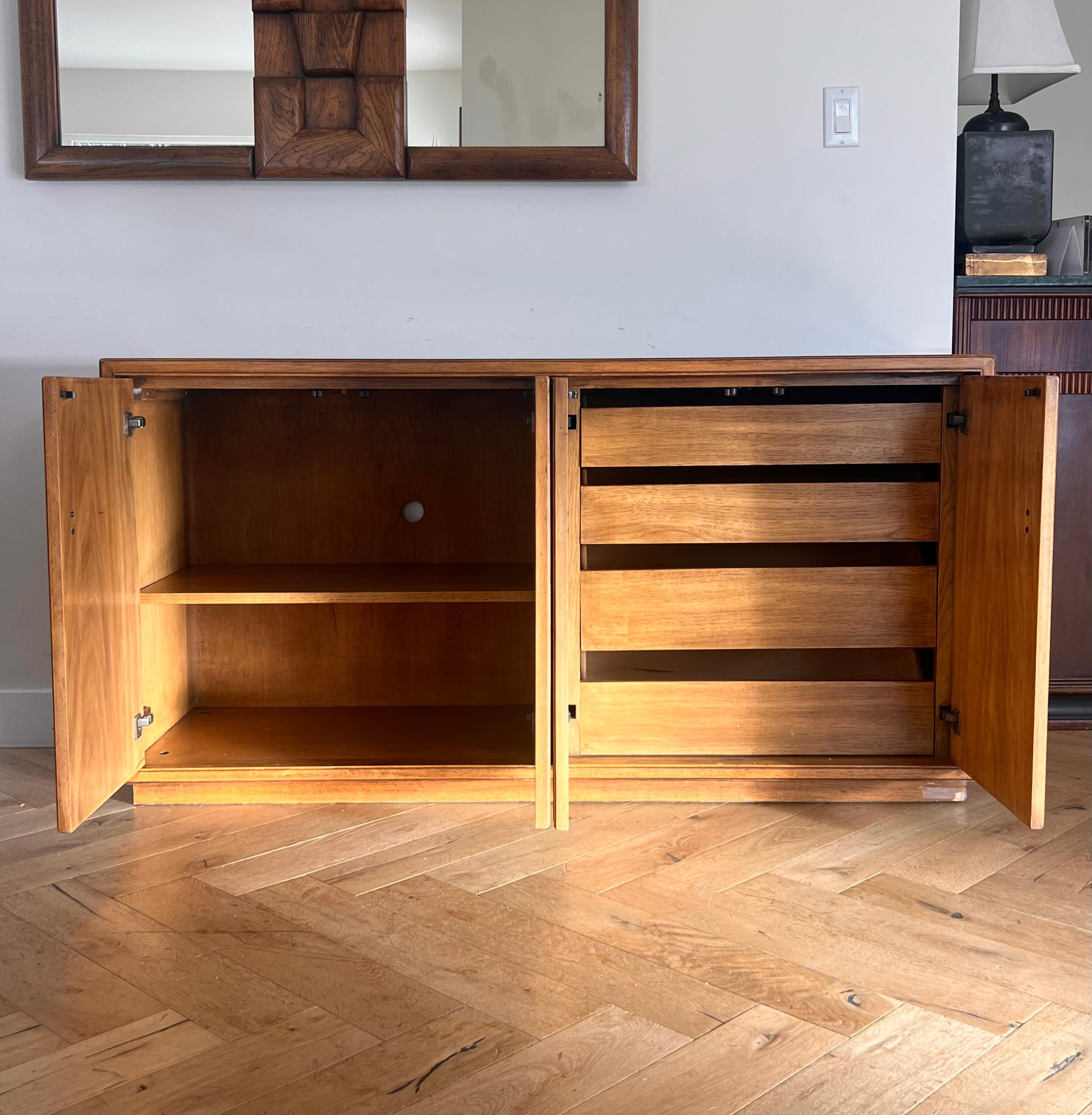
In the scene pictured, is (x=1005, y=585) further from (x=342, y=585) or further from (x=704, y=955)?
(x=342, y=585)

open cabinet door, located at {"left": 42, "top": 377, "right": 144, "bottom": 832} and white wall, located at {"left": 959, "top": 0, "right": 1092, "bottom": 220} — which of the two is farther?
white wall, located at {"left": 959, "top": 0, "right": 1092, "bottom": 220}

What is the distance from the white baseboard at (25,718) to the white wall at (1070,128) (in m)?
2.59

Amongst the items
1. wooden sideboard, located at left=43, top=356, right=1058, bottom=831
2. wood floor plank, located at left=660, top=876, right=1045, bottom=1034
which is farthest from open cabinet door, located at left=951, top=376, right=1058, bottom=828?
wood floor plank, located at left=660, top=876, right=1045, bottom=1034

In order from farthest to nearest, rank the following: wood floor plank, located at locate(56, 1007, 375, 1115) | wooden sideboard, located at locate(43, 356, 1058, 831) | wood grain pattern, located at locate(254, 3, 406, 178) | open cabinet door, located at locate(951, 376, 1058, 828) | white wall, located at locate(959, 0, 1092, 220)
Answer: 1. white wall, located at locate(959, 0, 1092, 220)
2. wood grain pattern, located at locate(254, 3, 406, 178)
3. wooden sideboard, located at locate(43, 356, 1058, 831)
4. open cabinet door, located at locate(951, 376, 1058, 828)
5. wood floor plank, located at locate(56, 1007, 375, 1115)

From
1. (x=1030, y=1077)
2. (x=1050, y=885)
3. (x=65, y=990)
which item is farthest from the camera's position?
(x=1050, y=885)

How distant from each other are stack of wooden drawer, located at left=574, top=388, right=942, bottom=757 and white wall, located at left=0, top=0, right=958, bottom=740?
33cm

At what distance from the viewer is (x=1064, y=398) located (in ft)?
6.69

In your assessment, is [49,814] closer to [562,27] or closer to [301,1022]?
[301,1022]

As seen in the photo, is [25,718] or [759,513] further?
[25,718]

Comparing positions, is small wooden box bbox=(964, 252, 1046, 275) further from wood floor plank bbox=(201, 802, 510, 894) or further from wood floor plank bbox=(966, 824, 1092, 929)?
wood floor plank bbox=(201, 802, 510, 894)

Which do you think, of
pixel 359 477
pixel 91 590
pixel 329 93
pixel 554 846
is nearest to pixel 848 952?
pixel 554 846

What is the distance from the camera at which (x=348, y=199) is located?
76.4 inches

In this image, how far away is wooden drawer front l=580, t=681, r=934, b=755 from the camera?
5.60 ft

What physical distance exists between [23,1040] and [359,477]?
1.13m
